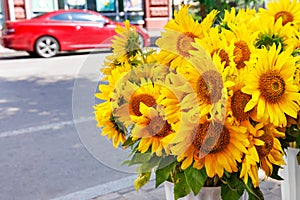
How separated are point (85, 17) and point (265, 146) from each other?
10691mm

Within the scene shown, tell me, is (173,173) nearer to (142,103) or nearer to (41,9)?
(142,103)

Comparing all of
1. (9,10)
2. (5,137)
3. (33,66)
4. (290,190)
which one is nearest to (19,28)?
(33,66)

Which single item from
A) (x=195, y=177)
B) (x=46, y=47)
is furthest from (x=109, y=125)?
(x=46, y=47)

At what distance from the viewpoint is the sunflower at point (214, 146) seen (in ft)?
2.63

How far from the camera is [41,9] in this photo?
14.4m

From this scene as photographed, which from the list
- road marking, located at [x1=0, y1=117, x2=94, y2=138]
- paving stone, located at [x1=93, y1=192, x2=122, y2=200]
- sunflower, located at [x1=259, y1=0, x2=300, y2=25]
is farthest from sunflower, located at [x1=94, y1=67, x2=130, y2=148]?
road marking, located at [x1=0, y1=117, x2=94, y2=138]

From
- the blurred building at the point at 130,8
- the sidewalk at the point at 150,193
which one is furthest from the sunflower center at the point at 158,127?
the blurred building at the point at 130,8

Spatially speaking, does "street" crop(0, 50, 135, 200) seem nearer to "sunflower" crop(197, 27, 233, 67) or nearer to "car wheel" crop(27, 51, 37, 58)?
"sunflower" crop(197, 27, 233, 67)

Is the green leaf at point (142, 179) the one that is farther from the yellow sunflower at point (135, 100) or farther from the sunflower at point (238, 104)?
the sunflower at point (238, 104)

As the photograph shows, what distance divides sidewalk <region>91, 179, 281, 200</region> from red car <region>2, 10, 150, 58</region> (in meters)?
7.94

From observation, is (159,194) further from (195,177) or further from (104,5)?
(104,5)

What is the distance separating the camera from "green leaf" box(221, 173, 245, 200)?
853 mm

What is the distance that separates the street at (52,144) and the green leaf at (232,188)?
0.72ft

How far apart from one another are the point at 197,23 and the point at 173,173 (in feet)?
1.17
